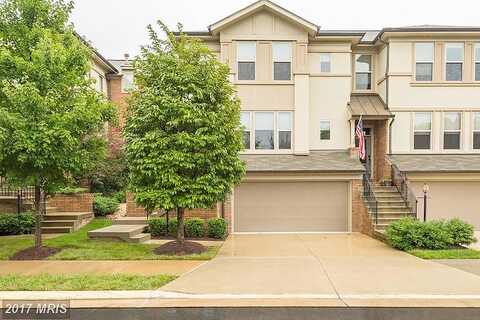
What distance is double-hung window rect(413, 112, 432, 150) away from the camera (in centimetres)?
1686

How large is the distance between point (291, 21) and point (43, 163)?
11230 millimetres

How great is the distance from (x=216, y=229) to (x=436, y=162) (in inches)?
383

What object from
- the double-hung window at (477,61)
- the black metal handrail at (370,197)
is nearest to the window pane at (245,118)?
the black metal handrail at (370,197)

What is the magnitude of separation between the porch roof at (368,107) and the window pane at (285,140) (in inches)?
112

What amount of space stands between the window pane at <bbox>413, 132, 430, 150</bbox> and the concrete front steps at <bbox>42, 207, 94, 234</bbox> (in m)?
14.6

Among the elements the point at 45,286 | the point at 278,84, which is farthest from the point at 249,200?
the point at 45,286

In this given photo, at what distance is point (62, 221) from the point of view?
583 inches

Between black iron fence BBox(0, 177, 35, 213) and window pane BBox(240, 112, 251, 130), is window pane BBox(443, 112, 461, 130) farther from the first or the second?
black iron fence BBox(0, 177, 35, 213)

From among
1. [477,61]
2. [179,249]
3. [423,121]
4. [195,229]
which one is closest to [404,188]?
[423,121]

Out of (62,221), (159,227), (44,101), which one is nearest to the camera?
(44,101)

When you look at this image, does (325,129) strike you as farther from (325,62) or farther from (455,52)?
(455,52)

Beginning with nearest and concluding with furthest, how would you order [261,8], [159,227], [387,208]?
1. [159,227]
2. [387,208]
3. [261,8]

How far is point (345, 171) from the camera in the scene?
49.0ft

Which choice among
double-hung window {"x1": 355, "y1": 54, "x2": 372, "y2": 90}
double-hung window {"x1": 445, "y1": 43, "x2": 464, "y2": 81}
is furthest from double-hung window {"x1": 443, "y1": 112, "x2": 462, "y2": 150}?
double-hung window {"x1": 355, "y1": 54, "x2": 372, "y2": 90}
